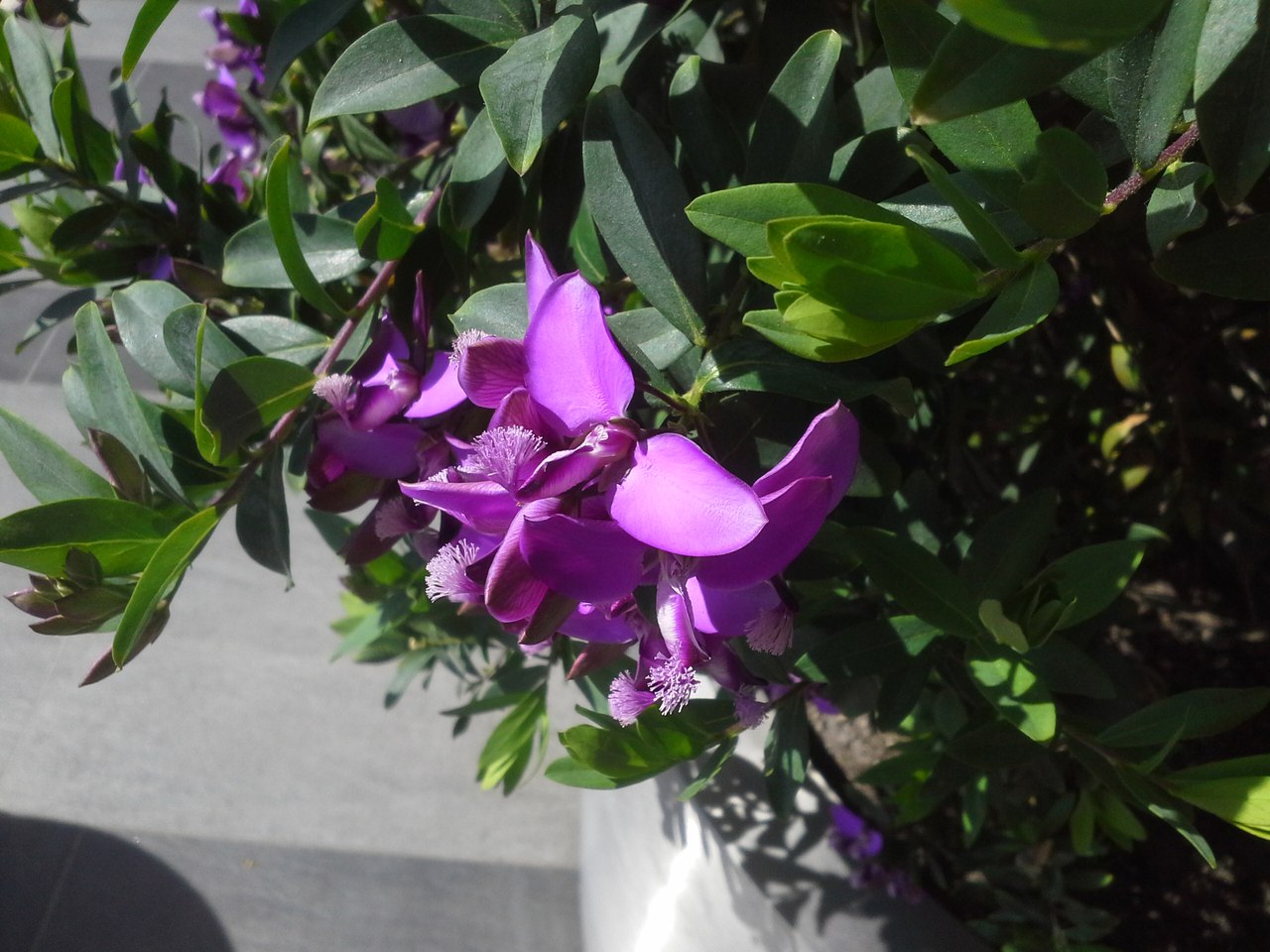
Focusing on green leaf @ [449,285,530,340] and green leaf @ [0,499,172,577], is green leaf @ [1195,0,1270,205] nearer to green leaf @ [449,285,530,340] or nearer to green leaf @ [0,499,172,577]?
green leaf @ [449,285,530,340]

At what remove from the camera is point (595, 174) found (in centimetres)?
37

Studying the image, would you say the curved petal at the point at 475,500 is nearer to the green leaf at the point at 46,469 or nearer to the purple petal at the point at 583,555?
the purple petal at the point at 583,555

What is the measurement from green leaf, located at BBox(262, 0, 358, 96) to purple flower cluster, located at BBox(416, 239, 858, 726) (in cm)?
14

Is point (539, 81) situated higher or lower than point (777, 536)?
higher

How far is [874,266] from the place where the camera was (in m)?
0.27

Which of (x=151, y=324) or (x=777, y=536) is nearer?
(x=777, y=536)

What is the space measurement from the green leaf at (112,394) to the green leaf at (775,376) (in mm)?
236

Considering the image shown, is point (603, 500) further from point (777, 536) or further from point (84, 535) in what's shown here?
point (84, 535)

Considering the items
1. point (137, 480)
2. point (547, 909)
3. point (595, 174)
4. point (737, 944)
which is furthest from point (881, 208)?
point (547, 909)

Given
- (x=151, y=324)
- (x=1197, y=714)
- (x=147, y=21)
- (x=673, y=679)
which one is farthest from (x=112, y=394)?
(x=1197, y=714)

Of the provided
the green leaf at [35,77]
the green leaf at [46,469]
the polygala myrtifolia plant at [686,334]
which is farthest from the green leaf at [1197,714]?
the green leaf at [35,77]

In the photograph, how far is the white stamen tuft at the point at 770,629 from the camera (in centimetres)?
34

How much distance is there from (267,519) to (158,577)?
0.07 metres

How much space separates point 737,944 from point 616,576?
56 centimetres
